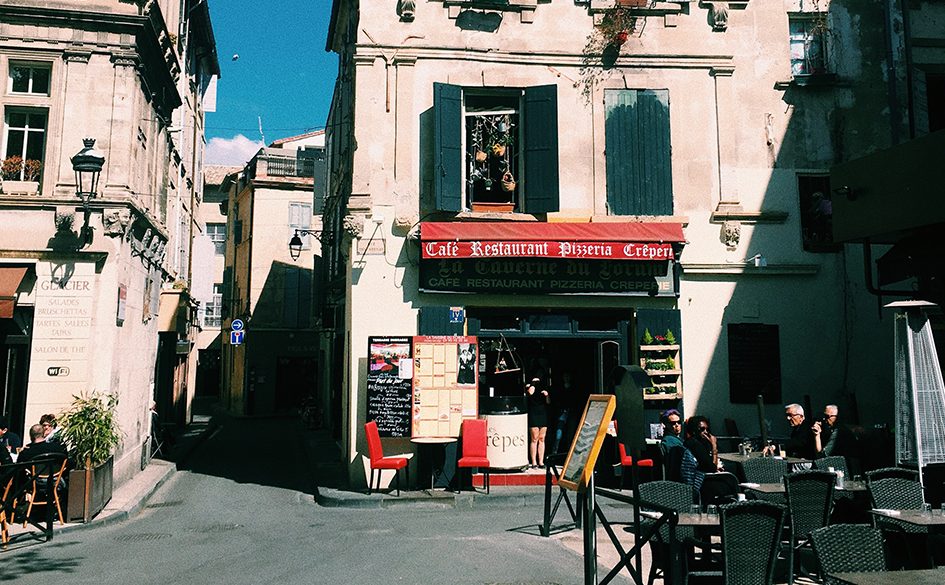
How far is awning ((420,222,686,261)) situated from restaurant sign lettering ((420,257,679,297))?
0.49 m

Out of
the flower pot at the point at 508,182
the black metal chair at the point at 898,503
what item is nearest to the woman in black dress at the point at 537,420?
the flower pot at the point at 508,182

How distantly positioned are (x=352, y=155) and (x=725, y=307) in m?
7.61

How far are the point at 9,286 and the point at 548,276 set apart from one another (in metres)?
9.26

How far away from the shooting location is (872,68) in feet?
47.4

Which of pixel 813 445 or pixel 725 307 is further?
pixel 725 307

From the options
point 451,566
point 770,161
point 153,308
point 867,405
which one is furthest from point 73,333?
point 867,405

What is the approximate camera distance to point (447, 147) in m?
13.1

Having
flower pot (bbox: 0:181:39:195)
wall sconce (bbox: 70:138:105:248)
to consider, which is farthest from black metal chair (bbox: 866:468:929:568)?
flower pot (bbox: 0:181:39:195)

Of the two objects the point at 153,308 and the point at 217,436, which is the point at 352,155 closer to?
the point at 153,308

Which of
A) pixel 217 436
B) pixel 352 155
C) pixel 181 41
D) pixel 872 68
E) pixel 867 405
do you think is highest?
pixel 181 41

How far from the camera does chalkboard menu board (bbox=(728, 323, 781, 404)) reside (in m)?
13.5

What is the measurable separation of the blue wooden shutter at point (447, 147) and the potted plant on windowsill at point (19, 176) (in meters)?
7.20

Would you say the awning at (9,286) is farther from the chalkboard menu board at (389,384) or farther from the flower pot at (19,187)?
the chalkboard menu board at (389,384)

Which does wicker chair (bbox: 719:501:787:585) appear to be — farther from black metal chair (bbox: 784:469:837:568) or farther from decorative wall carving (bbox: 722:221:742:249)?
decorative wall carving (bbox: 722:221:742:249)
